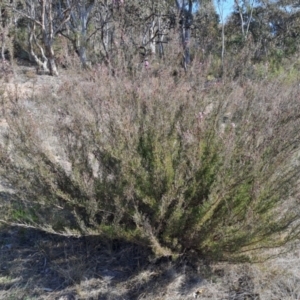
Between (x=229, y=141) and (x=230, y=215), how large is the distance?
432 mm

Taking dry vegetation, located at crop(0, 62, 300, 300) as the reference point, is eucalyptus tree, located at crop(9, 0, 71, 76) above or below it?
above

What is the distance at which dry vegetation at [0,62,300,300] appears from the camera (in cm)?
210

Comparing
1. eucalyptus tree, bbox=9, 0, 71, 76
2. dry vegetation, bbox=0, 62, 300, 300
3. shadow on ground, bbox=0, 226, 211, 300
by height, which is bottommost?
shadow on ground, bbox=0, 226, 211, 300

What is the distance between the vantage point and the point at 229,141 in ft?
6.35

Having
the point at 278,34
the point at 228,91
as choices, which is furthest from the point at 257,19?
the point at 228,91

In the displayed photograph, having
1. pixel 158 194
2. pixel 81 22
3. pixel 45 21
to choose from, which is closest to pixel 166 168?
pixel 158 194

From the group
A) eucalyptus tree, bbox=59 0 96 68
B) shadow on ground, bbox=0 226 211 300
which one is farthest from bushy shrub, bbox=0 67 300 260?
eucalyptus tree, bbox=59 0 96 68

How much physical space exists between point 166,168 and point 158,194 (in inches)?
6.6

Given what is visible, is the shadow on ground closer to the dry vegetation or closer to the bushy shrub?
the dry vegetation

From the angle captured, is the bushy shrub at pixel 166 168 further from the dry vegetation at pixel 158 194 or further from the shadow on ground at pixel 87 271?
the shadow on ground at pixel 87 271

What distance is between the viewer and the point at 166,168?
7.11 feet

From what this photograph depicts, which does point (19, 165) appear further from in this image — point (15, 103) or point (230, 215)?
point (230, 215)

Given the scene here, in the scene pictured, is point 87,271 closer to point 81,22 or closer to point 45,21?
point 45,21

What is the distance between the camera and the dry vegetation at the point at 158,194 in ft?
6.89
